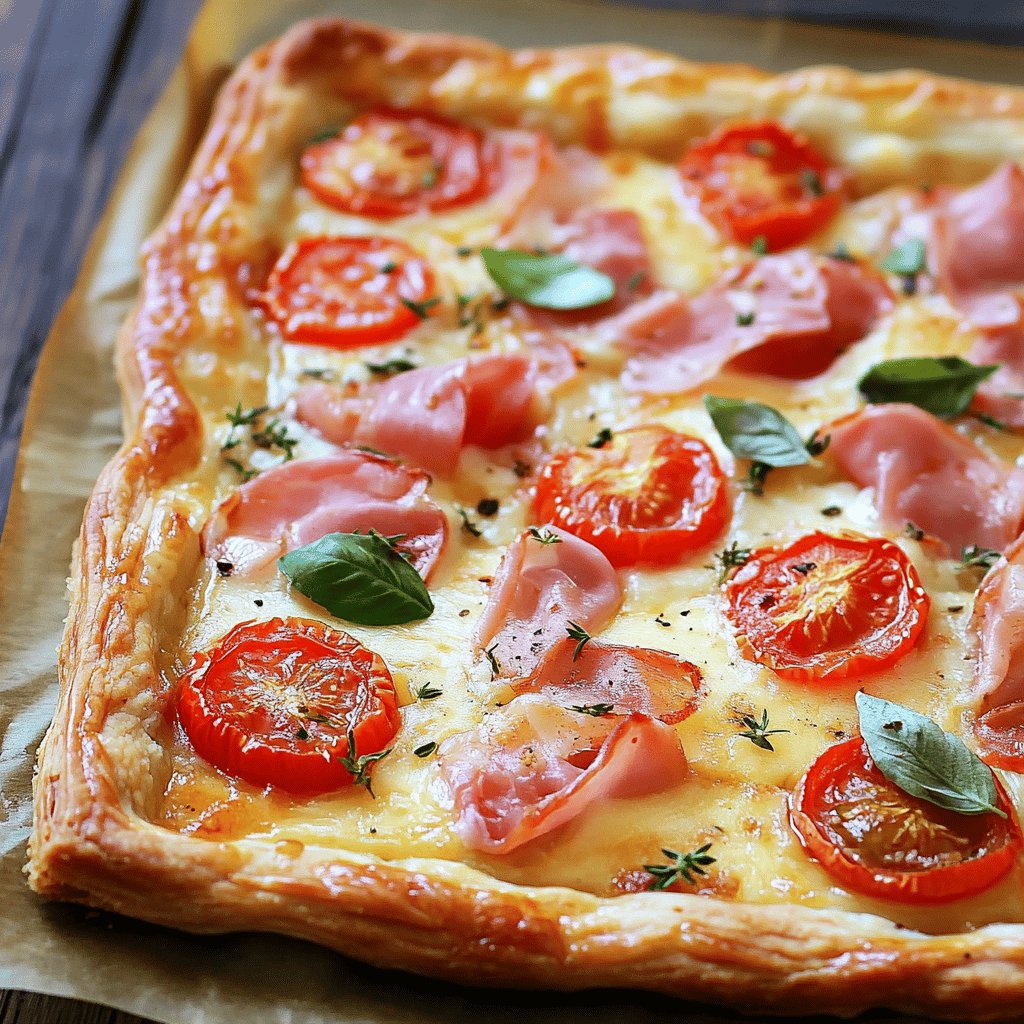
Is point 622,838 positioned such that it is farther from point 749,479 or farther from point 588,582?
point 749,479

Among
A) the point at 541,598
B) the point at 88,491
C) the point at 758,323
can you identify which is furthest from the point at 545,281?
the point at 88,491

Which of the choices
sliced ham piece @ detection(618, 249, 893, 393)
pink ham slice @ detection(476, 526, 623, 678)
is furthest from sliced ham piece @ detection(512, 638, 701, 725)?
sliced ham piece @ detection(618, 249, 893, 393)

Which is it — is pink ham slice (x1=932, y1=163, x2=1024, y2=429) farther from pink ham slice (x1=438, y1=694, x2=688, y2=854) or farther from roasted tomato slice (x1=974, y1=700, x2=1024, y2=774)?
pink ham slice (x1=438, y1=694, x2=688, y2=854)

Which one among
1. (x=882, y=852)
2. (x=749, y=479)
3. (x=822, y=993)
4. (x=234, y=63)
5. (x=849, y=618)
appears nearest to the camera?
(x=822, y=993)

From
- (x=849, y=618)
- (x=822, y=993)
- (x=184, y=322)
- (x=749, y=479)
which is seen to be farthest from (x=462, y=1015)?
(x=184, y=322)

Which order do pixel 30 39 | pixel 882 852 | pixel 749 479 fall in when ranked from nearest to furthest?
pixel 882 852 < pixel 749 479 < pixel 30 39

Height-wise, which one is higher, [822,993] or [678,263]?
[678,263]

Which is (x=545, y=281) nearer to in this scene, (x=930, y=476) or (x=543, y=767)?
(x=930, y=476)
